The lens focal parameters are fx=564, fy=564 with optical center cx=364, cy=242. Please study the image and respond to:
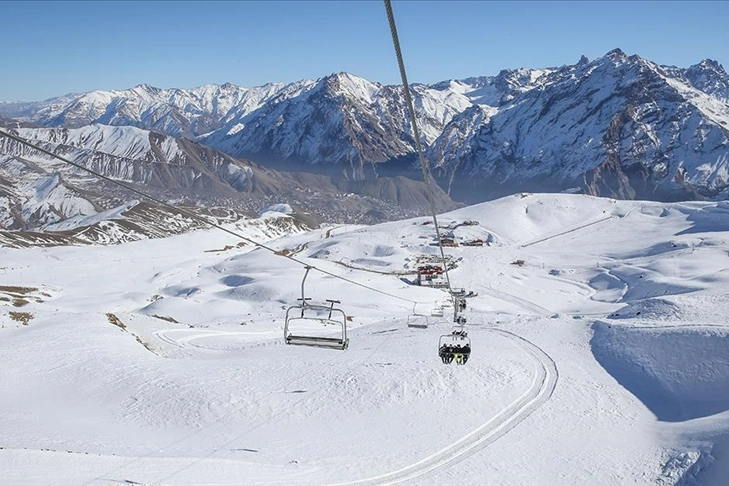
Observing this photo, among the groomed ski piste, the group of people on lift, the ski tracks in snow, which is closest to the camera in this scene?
the groomed ski piste

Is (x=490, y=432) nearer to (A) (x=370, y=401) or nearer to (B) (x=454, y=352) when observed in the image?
(B) (x=454, y=352)

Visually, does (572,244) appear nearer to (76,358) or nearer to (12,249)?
(76,358)

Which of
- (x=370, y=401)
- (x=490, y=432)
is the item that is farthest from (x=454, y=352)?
(x=370, y=401)

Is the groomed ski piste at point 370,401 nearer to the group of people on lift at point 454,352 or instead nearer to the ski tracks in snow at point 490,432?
the ski tracks in snow at point 490,432

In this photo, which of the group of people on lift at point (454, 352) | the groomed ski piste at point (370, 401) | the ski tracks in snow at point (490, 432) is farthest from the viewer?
the group of people on lift at point (454, 352)

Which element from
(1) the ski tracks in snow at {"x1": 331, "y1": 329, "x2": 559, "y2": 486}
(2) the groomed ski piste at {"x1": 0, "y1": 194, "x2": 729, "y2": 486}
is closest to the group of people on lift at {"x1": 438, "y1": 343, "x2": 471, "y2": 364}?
(2) the groomed ski piste at {"x1": 0, "y1": 194, "x2": 729, "y2": 486}

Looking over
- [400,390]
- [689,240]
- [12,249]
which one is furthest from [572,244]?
[12,249]

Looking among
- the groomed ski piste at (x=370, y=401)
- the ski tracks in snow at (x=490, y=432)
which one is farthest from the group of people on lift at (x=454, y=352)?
the ski tracks in snow at (x=490, y=432)

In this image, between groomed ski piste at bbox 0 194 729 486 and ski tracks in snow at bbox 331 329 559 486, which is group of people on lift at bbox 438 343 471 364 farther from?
ski tracks in snow at bbox 331 329 559 486
